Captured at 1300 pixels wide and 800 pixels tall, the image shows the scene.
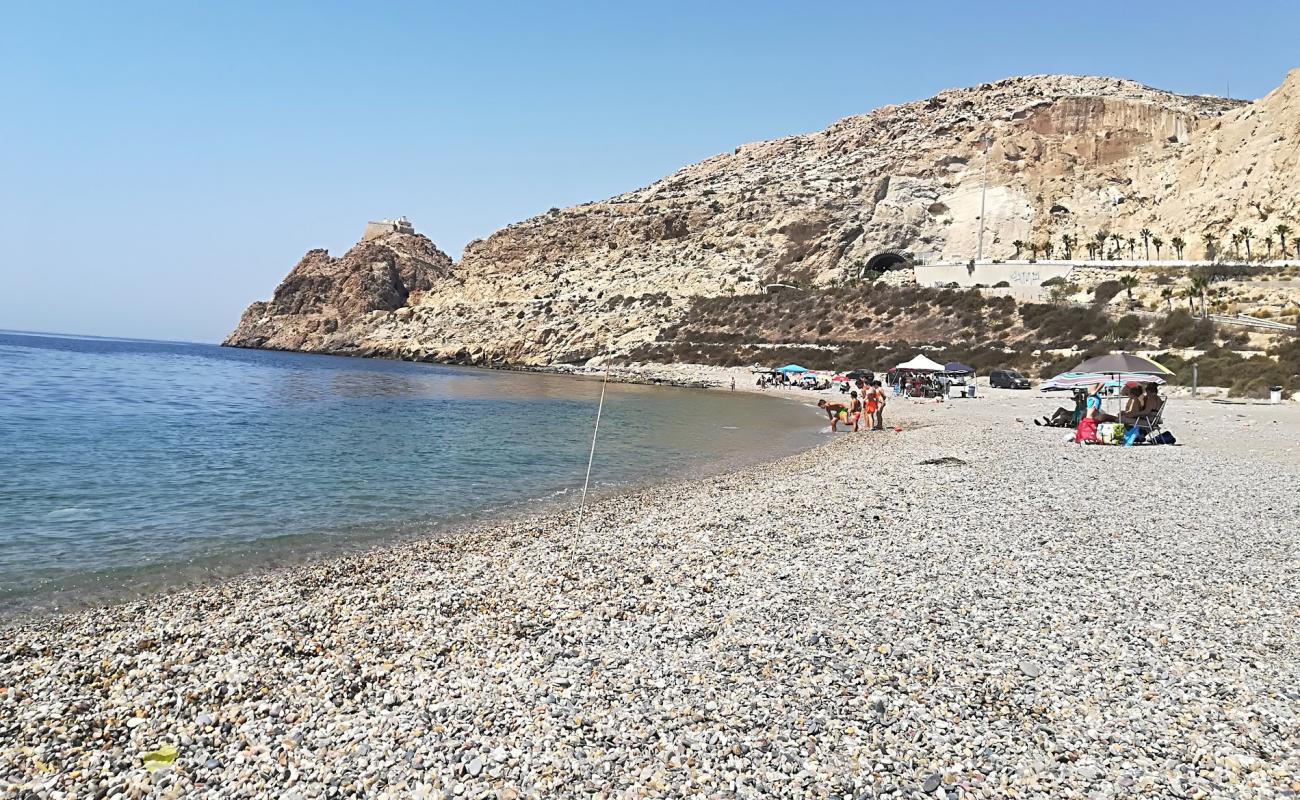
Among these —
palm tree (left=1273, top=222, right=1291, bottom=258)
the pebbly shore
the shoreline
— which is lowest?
the shoreline

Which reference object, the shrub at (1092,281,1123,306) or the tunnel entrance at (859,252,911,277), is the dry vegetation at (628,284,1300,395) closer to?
the shrub at (1092,281,1123,306)

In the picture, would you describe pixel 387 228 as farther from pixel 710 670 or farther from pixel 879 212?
pixel 710 670

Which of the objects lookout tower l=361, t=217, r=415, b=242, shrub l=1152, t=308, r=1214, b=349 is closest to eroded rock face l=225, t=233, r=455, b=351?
lookout tower l=361, t=217, r=415, b=242

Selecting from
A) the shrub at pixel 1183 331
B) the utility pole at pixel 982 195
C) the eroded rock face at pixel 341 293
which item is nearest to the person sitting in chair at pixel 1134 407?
the shrub at pixel 1183 331

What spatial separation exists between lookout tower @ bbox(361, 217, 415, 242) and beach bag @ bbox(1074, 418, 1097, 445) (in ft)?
477

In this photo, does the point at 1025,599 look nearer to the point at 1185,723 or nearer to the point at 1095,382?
the point at 1185,723

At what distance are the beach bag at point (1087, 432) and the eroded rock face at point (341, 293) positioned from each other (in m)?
111

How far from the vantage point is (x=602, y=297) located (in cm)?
8656

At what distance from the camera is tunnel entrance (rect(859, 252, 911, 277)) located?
3162 inches

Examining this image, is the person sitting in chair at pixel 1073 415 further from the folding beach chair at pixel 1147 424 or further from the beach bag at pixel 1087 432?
the beach bag at pixel 1087 432

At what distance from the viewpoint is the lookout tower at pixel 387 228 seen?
488 feet

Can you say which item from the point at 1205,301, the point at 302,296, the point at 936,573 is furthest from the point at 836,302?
the point at 302,296

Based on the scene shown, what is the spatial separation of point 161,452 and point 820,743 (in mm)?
18954

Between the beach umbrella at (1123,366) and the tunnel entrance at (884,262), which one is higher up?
the tunnel entrance at (884,262)
